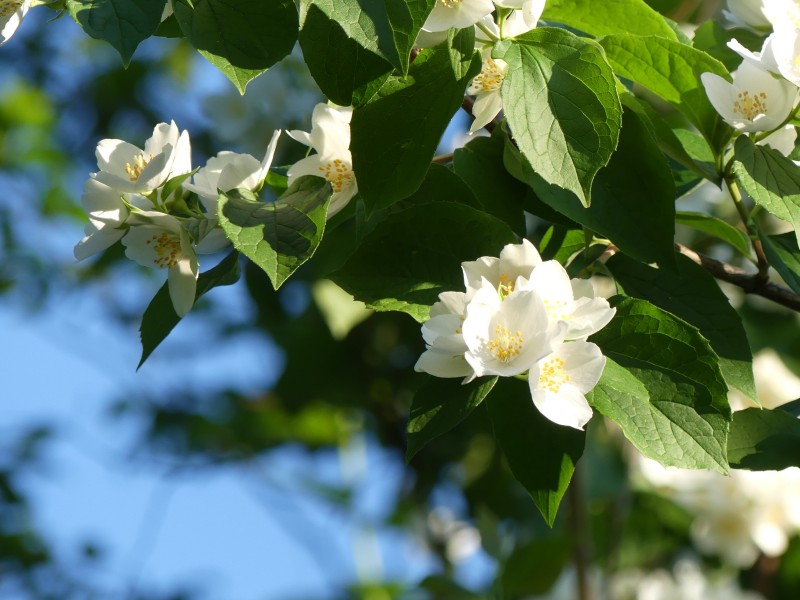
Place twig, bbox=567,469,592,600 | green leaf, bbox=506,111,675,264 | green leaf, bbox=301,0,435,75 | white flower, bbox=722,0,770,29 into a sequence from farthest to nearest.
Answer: twig, bbox=567,469,592,600
white flower, bbox=722,0,770,29
green leaf, bbox=506,111,675,264
green leaf, bbox=301,0,435,75

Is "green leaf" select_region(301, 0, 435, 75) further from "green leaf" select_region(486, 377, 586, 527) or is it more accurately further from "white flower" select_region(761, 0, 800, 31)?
"white flower" select_region(761, 0, 800, 31)

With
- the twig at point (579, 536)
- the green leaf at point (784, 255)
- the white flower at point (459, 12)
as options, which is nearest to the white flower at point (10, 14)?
the white flower at point (459, 12)

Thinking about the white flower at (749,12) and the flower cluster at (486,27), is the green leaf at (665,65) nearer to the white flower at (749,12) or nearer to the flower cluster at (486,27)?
the flower cluster at (486,27)

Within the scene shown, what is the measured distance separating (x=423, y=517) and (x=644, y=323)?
1.54 meters

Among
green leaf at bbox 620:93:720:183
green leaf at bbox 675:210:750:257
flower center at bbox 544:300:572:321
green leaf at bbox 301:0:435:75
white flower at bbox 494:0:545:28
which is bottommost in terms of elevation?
green leaf at bbox 675:210:750:257

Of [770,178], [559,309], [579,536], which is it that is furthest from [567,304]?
[579,536]

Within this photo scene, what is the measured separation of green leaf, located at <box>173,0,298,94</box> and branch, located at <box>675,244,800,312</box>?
42cm

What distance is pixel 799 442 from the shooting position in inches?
34.4

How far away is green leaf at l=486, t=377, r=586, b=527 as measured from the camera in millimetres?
786

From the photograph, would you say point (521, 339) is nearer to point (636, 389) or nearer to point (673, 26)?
point (636, 389)

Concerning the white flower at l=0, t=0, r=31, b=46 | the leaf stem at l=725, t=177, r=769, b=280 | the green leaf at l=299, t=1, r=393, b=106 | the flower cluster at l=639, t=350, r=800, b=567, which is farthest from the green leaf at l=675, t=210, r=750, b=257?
the flower cluster at l=639, t=350, r=800, b=567

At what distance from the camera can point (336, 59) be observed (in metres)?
0.74

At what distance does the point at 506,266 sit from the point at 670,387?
6.0 inches

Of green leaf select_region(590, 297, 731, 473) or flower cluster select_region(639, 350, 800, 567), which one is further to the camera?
flower cluster select_region(639, 350, 800, 567)
